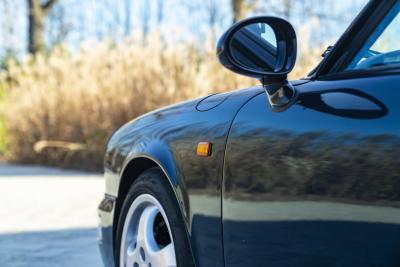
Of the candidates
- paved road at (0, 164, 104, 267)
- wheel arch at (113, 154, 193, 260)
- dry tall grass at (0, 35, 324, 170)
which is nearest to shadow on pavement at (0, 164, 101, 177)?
paved road at (0, 164, 104, 267)

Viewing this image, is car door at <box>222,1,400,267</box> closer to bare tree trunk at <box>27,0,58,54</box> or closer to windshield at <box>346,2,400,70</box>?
windshield at <box>346,2,400,70</box>

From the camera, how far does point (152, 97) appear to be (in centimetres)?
1171

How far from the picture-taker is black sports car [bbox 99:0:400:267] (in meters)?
1.91

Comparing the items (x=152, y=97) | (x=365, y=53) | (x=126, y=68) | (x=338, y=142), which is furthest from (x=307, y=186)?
(x=126, y=68)

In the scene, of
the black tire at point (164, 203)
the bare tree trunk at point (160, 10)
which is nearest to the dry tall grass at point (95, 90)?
the black tire at point (164, 203)

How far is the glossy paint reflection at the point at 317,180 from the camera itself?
1.86 meters

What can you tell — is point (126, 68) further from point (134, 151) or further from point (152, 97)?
point (134, 151)

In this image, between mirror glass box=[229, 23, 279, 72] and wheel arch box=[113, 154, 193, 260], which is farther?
wheel arch box=[113, 154, 193, 260]

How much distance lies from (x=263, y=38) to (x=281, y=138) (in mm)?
389

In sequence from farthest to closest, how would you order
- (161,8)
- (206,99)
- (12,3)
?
(161,8) → (12,3) → (206,99)

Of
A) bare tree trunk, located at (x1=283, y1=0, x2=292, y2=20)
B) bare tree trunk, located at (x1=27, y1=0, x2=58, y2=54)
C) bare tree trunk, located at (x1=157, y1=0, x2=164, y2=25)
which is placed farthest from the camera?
bare tree trunk, located at (x1=157, y1=0, x2=164, y2=25)

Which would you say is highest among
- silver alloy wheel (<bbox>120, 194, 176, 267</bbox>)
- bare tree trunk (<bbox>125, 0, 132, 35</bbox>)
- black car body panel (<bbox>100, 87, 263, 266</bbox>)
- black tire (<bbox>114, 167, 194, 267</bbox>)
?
black car body panel (<bbox>100, 87, 263, 266</bbox>)

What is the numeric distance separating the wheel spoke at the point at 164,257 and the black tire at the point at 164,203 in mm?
77

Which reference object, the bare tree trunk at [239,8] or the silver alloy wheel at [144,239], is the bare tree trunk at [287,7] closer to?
the bare tree trunk at [239,8]
